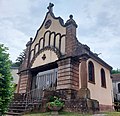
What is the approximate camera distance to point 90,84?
50.0 feet

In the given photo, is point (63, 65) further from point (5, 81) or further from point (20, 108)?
point (5, 81)

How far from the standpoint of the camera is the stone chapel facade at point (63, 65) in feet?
43.9

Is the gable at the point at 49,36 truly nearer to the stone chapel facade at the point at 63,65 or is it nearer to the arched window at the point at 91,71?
the stone chapel facade at the point at 63,65

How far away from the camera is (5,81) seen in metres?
6.49

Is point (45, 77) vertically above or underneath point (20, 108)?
above

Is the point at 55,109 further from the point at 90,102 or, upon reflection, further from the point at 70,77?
the point at 70,77

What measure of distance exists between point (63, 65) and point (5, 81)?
314 inches

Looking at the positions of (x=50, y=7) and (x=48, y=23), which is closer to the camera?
(x=48, y=23)

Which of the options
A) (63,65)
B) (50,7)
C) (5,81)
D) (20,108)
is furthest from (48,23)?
(5,81)

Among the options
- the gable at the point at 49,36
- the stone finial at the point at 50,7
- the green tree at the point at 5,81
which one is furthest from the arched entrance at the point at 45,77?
the green tree at the point at 5,81

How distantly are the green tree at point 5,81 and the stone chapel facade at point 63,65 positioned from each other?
21.3 ft

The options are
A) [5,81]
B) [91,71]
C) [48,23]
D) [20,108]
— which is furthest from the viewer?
[48,23]

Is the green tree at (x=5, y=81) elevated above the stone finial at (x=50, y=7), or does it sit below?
below

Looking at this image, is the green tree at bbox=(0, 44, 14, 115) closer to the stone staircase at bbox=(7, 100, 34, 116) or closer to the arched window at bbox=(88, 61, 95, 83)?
the stone staircase at bbox=(7, 100, 34, 116)
